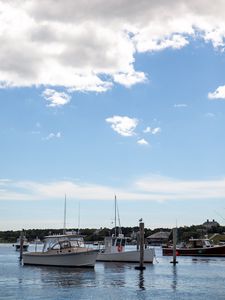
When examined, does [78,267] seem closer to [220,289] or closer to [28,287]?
[28,287]

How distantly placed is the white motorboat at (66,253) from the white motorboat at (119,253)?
11.7m

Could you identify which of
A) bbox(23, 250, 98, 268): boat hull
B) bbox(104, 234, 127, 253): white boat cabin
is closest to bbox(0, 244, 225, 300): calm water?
bbox(23, 250, 98, 268): boat hull

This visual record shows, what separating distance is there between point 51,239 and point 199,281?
78.7 ft

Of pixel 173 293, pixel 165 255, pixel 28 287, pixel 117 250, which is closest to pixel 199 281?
pixel 173 293

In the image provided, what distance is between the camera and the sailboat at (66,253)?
67.0m

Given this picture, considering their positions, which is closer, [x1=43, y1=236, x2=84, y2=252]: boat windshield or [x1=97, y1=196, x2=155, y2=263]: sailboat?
[x1=43, y1=236, x2=84, y2=252]: boat windshield

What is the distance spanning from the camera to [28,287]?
46.0m

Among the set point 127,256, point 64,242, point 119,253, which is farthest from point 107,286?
point 119,253

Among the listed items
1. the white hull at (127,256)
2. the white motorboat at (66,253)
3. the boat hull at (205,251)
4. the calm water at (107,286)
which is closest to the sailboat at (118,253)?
the white hull at (127,256)

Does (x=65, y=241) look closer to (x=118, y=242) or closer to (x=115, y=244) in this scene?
(x=115, y=244)

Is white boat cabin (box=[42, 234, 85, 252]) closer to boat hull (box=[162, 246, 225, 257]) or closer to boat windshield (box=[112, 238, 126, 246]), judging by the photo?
boat windshield (box=[112, 238, 126, 246])

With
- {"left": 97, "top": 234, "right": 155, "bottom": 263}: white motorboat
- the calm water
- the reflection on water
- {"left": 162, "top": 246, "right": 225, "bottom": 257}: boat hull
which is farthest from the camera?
{"left": 162, "top": 246, "right": 225, "bottom": 257}: boat hull

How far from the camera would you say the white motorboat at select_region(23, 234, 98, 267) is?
220 feet

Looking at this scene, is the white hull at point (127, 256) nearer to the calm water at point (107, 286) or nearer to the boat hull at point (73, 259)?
the boat hull at point (73, 259)
